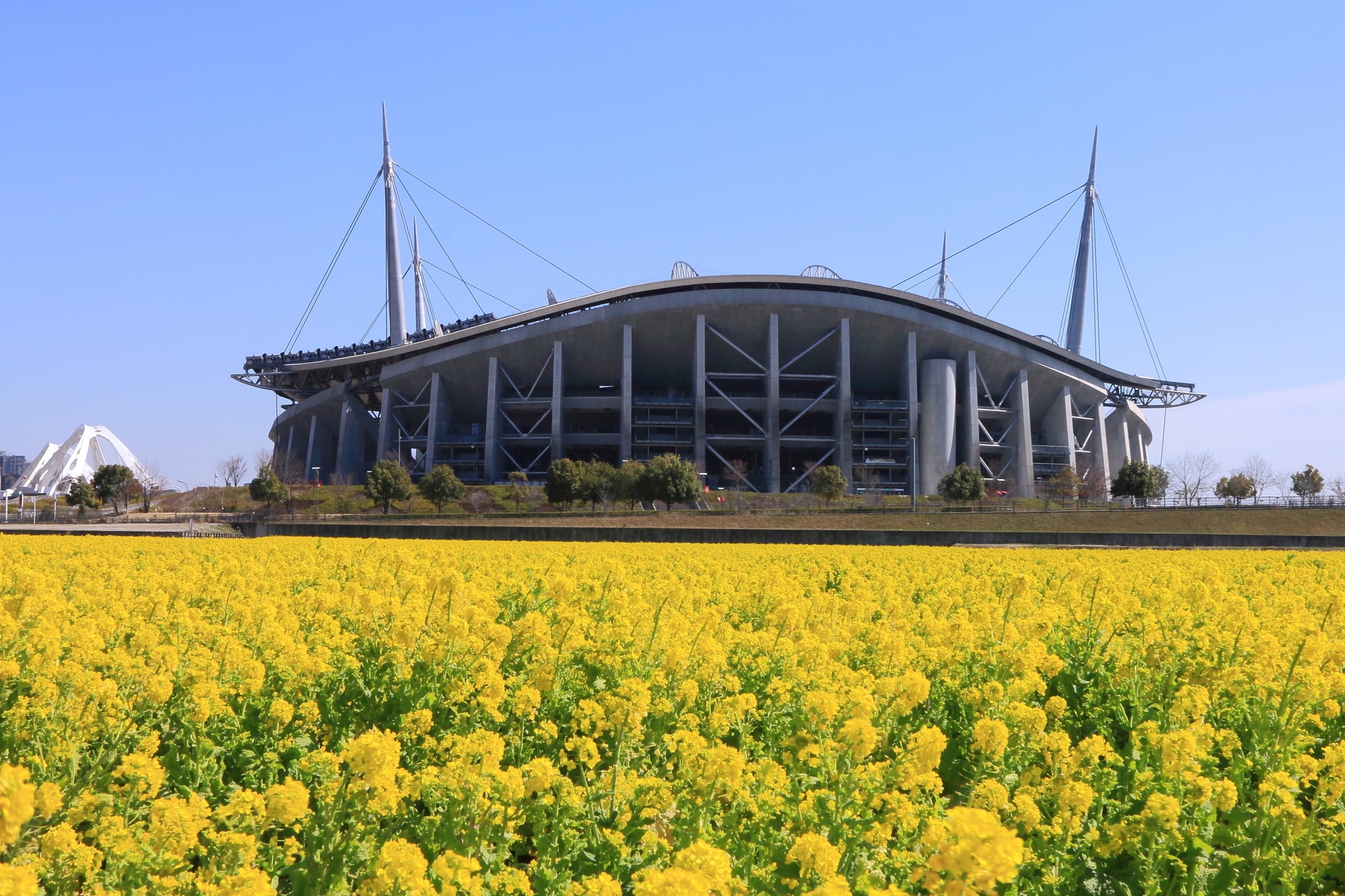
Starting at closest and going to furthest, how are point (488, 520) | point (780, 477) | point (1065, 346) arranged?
point (488, 520)
point (780, 477)
point (1065, 346)

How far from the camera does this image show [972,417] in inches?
3201

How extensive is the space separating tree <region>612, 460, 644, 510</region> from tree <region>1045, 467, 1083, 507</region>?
3401 cm

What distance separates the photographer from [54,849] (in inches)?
137

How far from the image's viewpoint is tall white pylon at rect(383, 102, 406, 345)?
3652 inches

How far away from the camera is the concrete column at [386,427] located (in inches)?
3310

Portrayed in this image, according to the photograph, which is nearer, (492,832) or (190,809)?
(190,809)

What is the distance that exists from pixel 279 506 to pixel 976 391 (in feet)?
199

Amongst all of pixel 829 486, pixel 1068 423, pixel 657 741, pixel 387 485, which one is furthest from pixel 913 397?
pixel 657 741

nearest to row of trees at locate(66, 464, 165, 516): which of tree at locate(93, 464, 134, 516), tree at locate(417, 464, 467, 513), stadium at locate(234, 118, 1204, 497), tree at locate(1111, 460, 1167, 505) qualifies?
tree at locate(93, 464, 134, 516)

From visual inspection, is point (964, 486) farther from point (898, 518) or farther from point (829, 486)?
point (898, 518)

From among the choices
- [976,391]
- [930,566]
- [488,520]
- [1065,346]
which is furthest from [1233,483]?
[930,566]

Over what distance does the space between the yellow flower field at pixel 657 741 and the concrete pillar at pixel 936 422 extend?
7217 centimetres

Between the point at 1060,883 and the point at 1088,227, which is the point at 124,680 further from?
the point at 1088,227

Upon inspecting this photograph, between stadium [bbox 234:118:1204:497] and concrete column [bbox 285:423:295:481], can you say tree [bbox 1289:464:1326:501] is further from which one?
concrete column [bbox 285:423:295:481]
